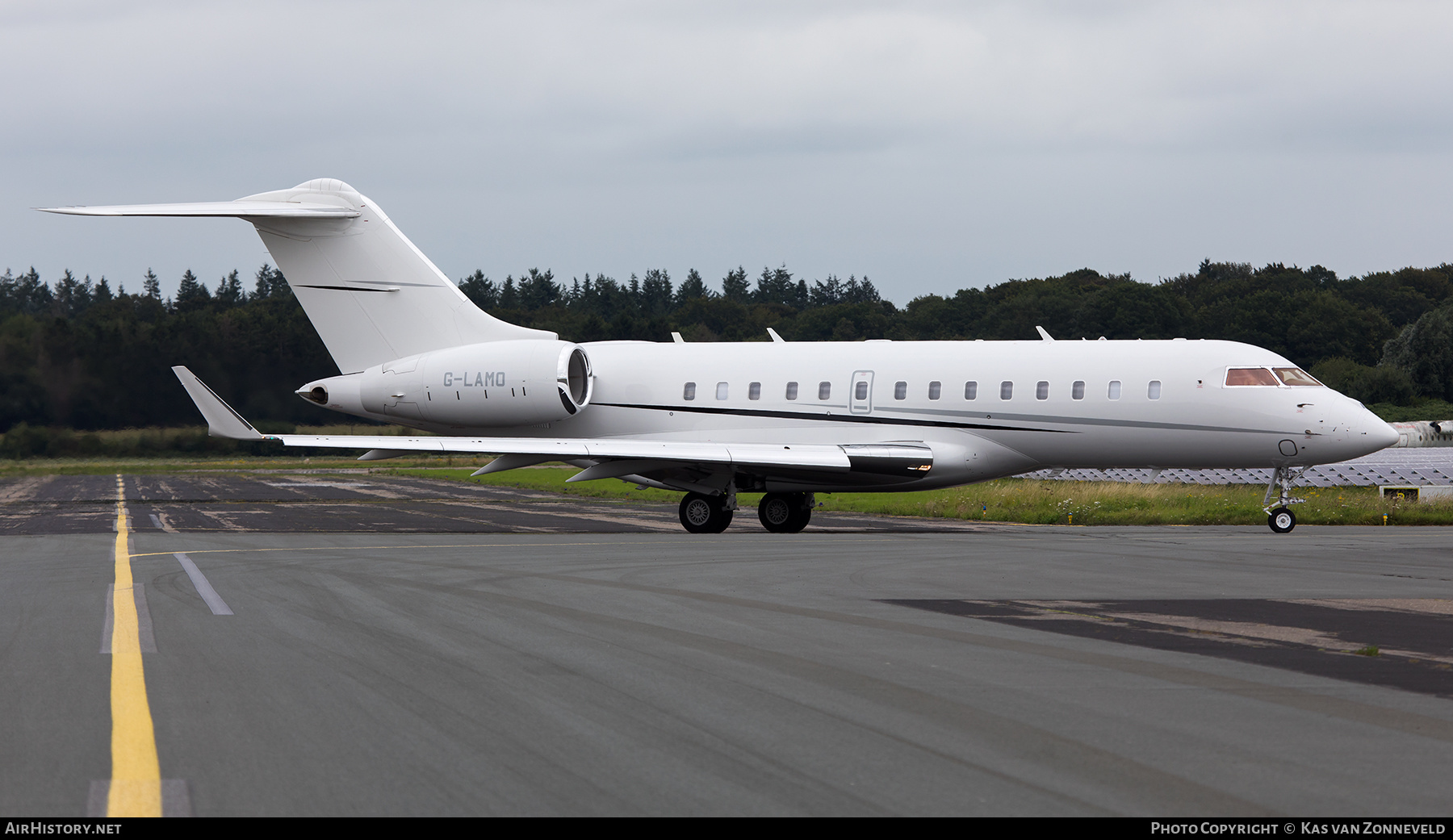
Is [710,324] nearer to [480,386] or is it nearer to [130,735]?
[480,386]

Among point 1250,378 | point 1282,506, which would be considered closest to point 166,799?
point 1250,378

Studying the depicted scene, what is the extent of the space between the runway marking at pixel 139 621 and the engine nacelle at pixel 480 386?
11.5m

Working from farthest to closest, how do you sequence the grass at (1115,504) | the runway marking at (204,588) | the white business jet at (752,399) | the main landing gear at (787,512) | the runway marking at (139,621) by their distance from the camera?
the grass at (1115,504), the main landing gear at (787,512), the white business jet at (752,399), the runway marking at (204,588), the runway marking at (139,621)

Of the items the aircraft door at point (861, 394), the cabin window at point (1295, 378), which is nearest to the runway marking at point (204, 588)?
the aircraft door at point (861, 394)

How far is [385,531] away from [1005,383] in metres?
11.0

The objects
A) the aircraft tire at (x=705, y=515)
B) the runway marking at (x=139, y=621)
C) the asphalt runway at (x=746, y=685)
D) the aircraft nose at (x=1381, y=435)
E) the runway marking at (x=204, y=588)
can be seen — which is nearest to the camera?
the asphalt runway at (x=746, y=685)

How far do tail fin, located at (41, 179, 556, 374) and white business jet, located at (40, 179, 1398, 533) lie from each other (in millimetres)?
35

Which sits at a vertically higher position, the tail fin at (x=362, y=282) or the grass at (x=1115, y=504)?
the tail fin at (x=362, y=282)

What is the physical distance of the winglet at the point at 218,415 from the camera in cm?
2089

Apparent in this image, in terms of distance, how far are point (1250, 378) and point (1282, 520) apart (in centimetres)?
251

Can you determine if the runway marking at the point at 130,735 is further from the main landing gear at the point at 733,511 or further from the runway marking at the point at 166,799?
the main landing gear at the point at 733,511

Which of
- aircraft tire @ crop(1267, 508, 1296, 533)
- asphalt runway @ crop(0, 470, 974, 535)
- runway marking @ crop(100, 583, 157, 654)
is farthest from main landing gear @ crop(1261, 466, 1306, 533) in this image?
runway marking @ crop(100, 583, 157, 654)

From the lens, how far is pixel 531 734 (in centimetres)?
608
